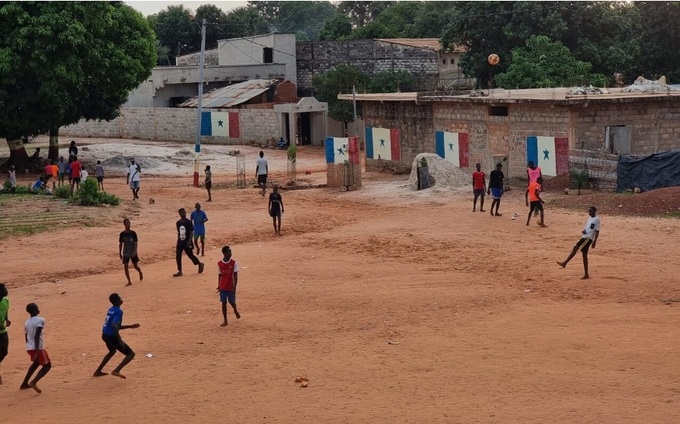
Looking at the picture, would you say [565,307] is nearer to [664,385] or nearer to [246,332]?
[664,385]

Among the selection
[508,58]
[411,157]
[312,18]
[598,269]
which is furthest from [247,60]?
[312,18]

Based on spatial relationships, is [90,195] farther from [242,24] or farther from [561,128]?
[242,24]

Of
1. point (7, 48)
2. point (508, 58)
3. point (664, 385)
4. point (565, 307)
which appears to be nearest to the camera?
point (664, 385)

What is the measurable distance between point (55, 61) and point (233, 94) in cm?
2026

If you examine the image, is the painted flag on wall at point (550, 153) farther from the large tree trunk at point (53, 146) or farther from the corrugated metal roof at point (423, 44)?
the corrugated metal roof at point (423, 44)

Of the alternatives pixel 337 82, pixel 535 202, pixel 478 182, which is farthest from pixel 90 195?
pixel 337 82

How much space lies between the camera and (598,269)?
20.5 meters

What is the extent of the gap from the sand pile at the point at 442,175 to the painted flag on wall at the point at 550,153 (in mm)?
2307

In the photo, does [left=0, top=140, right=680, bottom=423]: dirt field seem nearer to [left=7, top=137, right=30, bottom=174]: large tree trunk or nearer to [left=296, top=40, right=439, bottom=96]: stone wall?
[left=7, top=137, right=30, bottom=174]: large tree trunk

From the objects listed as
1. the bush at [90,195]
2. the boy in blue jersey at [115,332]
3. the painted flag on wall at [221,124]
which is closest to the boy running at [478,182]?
the bush at [90,195]

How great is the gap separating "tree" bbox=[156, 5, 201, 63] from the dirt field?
6433 cm

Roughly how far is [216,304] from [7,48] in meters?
24.1

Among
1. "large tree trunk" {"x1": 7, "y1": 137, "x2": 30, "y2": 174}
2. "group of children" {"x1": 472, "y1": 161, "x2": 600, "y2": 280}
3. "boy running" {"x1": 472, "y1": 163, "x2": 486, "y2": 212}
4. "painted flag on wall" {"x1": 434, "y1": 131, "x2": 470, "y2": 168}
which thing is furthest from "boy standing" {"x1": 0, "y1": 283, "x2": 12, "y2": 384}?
"large tree trunk" {"x1": 7, "y1": 137, "x2": 30, "y2": 174}

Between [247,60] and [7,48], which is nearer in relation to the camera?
[7,48]
